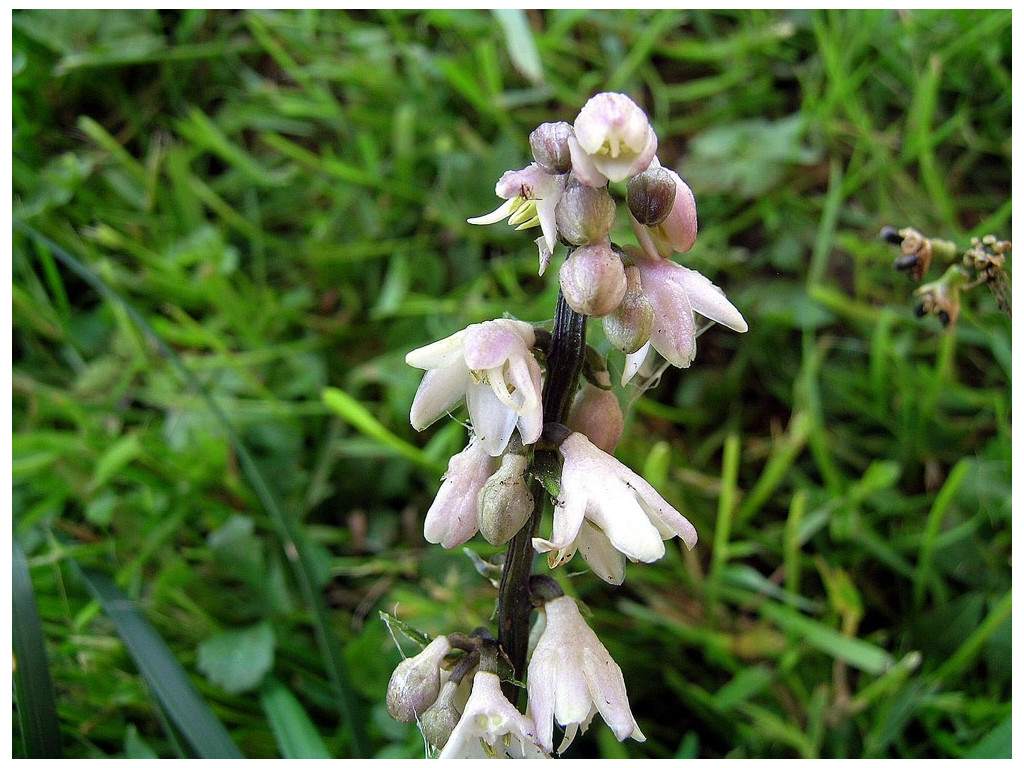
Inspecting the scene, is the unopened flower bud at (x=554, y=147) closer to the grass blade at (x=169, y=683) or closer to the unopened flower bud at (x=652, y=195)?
the unopened flower bud at (x=652, y=195)

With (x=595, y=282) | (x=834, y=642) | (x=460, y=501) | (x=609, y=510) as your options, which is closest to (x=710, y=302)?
(x=595, y=282)

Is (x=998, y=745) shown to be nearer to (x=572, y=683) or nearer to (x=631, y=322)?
(x=572, y=683)

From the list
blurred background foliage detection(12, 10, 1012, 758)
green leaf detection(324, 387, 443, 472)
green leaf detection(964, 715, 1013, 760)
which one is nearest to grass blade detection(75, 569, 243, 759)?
blurred background foliage detection(12, 10, 1012, 758)

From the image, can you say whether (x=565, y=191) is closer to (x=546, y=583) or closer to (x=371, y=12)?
(x=546, y=583)

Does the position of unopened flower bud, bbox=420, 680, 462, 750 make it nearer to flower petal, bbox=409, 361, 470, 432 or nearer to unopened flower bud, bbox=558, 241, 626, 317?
flower petal, bbox=409, 361, 470, 432

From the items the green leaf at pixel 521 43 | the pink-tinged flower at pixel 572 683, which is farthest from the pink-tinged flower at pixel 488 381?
the green leaf at pixel 521 43

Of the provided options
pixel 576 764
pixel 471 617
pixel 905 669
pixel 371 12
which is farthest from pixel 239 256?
pixel 905 669
